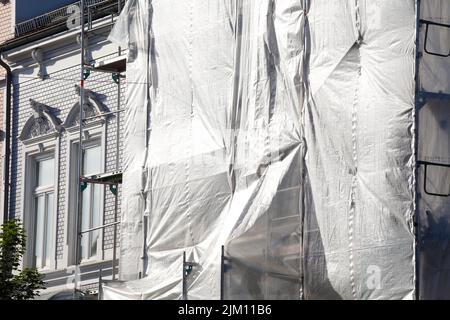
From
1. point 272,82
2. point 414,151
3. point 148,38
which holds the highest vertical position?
point 148,38

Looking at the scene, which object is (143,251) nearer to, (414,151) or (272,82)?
(272,82)

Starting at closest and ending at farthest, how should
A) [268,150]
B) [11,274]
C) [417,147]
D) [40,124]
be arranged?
[417,147] < [268,150] < [11,274] < [40,124]

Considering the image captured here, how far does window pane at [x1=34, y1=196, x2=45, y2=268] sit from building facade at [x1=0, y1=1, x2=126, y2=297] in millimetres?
19

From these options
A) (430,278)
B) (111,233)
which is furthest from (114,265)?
(430,278)

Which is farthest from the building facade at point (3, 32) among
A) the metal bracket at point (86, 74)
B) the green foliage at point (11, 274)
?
the green foliage at point (11, 274)

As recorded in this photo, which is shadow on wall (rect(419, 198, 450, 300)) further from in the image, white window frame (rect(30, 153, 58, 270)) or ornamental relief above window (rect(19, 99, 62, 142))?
ornamental relief above window (rect(19, 99, 62, 142))

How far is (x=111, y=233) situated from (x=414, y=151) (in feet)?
30.5

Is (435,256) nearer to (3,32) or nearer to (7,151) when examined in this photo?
(7,151)

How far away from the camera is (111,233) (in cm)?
2927

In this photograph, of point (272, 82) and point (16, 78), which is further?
point (16, 78)

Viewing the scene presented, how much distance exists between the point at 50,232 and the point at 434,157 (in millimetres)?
11734

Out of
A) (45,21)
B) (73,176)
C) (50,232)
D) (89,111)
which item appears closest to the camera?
(89,111)

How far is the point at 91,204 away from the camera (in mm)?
30422

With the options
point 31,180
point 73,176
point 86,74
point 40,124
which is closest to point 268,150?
point 86,74
